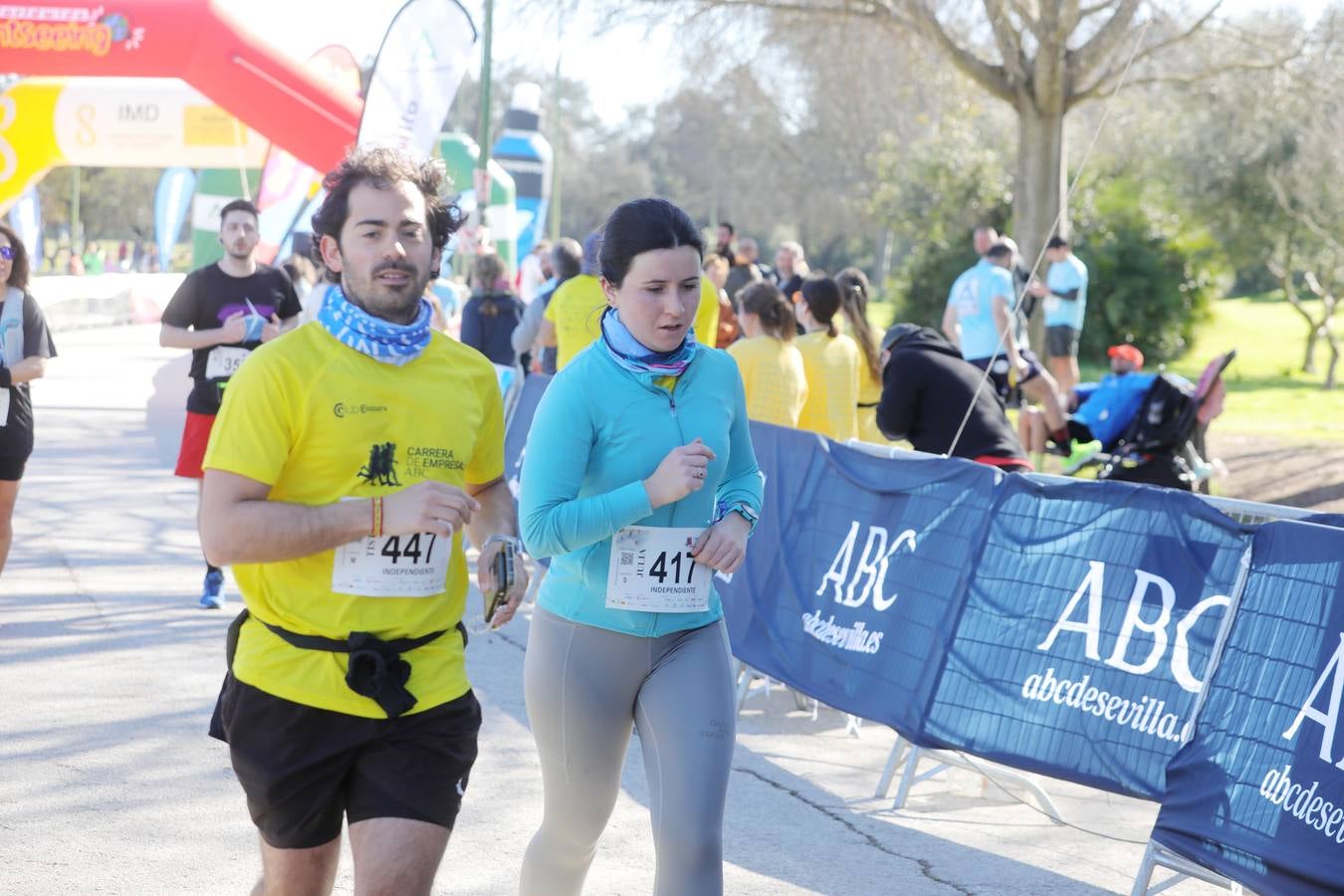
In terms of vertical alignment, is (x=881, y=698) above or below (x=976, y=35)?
below

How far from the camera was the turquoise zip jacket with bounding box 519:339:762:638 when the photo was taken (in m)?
3.45

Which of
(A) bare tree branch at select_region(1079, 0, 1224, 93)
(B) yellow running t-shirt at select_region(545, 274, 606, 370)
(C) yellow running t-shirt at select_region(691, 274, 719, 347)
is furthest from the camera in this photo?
(A) bare tree branch at select_region(1079, 0, 1224, 93)

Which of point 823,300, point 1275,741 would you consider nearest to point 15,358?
point 823,300

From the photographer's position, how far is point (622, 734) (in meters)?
3.65

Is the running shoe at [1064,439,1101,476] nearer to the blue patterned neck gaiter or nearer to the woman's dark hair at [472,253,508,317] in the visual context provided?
the woman's dark hair at [472,253,508,317]

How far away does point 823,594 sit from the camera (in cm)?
652

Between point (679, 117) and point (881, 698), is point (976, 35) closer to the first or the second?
point (881, 698)

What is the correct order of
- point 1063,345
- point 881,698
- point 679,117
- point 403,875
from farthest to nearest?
1. point 679,117
2. point 1063,345
3. point 881,698
4. point 403,875

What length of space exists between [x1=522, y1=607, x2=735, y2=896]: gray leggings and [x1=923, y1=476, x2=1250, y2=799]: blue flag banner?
1.86 m

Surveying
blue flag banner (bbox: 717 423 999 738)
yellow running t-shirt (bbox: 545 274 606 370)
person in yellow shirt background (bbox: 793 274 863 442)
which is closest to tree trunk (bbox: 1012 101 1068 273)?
yellow running t-shirt (bbox: 545 274 606 370)

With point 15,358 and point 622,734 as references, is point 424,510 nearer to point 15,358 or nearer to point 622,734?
point 622,734

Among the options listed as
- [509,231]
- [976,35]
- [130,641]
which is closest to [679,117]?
[509,231]

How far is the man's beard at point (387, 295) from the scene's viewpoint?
3090 mm

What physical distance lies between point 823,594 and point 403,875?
376 centimetres
